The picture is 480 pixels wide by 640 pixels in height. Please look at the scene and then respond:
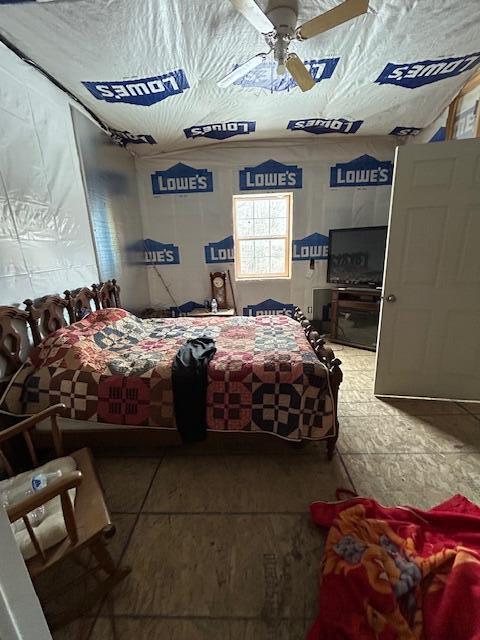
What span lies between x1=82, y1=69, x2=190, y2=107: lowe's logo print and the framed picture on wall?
8.17 ft

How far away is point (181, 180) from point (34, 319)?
2927 mm

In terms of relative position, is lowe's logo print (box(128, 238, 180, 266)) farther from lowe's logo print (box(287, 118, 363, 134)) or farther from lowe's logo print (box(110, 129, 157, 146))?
lowe's logo print (box(287, 118, 363, 134))

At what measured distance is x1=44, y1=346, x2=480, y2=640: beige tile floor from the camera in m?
1.10

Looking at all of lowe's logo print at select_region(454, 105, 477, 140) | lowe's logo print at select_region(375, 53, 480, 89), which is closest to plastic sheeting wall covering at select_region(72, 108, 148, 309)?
lowe's logo print at select_region(375, 53, 480, 89)

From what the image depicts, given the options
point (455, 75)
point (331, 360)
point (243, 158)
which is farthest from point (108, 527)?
point (243, 158)

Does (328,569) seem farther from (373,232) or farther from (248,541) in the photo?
(373,232)

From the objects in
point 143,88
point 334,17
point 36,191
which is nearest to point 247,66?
point 334,17

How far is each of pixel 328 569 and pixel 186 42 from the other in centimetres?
303

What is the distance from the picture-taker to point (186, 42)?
71.7 inches

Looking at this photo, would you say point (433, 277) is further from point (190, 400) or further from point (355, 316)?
point (190, 400)

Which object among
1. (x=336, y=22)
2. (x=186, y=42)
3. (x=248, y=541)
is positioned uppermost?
(x=186, y=42)

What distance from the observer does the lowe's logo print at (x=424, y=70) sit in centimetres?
214

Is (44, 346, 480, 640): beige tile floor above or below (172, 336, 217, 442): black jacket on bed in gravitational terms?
below

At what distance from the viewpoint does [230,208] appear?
403cm
